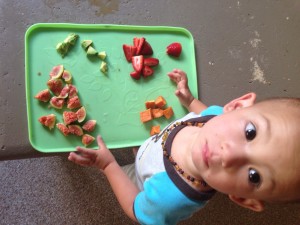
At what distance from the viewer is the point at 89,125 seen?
0.85 metres

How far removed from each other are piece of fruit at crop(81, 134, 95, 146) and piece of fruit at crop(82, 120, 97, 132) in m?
0.02

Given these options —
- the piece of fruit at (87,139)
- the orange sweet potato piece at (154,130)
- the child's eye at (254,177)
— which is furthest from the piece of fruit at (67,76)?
the child's eye at (254,177)

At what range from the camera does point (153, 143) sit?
856 millimetres

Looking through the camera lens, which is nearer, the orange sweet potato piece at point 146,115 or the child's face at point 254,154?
the child's face at point 254,154

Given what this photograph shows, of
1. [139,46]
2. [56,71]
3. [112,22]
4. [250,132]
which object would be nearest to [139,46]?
[139,46]

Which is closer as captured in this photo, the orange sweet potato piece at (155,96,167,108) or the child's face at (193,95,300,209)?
the child's face at (193,95,300,209)

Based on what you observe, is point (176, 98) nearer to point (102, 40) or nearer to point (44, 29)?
point (102, 40)

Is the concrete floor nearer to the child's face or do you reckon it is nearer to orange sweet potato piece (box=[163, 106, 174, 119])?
orange sweet potato piece (box=[163, 106, 174, 119])

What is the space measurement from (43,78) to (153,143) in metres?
0.30

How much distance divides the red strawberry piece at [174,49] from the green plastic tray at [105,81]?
0.01 meters

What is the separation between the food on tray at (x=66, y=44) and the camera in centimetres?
85

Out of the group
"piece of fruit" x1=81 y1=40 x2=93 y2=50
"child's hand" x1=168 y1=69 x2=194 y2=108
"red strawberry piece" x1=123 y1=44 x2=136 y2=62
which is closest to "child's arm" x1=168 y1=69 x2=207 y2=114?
"child's hand" x1=168 y1=69 x2=194 y2=108

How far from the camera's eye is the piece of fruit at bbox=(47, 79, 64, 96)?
824mm

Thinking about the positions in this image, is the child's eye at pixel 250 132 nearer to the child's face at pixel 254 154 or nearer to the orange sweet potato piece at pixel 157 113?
the child's face at pixel 254 154
